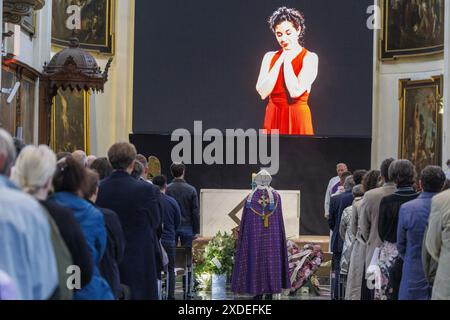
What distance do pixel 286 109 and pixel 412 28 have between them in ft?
11.0

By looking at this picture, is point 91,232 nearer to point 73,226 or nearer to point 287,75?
point 73,226

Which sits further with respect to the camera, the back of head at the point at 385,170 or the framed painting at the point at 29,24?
the framed painting at the point at 29,24

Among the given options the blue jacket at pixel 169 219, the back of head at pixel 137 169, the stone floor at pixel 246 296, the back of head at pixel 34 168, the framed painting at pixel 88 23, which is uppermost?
the framed painting at pixel 88 23

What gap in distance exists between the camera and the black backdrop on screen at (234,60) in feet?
76.5

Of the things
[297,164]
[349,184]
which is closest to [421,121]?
[297,164]

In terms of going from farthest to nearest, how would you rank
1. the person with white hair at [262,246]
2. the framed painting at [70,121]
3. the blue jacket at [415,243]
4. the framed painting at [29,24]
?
the framed painting at [70,121]
the framed painting at [29,24]
the person with white hair at [262,246]
the blue jacket at [415,243]

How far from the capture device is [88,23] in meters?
23.0

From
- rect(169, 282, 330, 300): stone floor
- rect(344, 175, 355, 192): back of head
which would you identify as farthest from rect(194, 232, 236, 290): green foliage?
rect(344, 175, 355, 192): back of head

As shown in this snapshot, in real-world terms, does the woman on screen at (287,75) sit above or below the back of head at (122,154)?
above

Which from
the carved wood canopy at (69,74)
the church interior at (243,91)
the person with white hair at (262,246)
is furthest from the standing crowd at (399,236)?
the carved wood canopy at (69,74)

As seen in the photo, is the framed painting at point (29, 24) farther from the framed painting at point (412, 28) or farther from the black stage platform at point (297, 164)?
the framed painting at point (412, 28)

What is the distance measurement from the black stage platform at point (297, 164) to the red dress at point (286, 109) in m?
0.51
